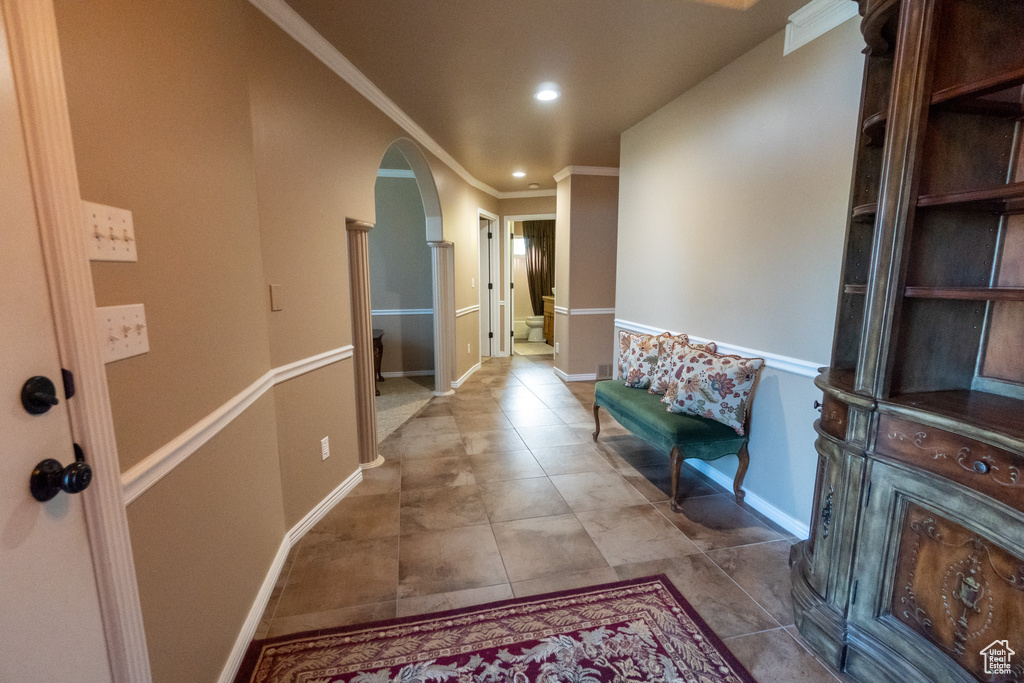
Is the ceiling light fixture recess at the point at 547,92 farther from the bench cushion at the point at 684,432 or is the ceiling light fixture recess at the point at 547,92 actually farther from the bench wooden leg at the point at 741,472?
the bench wooden leg at the point at 741,472

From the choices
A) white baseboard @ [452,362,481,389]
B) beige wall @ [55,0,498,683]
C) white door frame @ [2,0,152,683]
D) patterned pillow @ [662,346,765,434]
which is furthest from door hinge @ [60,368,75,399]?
white baseboard @ [452,362,481,389]

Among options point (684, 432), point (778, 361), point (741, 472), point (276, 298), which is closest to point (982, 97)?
point (778, 361)

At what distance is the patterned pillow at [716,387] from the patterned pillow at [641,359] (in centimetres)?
44

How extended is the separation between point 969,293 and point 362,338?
2.78 metres

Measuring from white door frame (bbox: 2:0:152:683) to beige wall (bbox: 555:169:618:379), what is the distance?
14.8 feet

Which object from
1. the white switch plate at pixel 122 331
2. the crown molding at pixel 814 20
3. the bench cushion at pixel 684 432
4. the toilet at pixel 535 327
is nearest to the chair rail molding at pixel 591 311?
the bench cushion at pixel 684 432

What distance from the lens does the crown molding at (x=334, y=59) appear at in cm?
189

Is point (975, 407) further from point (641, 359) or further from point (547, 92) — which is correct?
point (547, 92)

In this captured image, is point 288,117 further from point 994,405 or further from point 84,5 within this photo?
point 994,405

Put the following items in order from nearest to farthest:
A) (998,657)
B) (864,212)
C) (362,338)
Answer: (998,657)
(864,212)
(362,338)

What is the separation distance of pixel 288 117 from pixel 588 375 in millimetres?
4151

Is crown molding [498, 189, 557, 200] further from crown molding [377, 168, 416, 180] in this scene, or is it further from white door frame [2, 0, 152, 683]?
white door frame [2, 0, 152, 683]

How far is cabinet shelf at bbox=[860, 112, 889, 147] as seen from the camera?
1.41m

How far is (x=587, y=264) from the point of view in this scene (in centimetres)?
509
